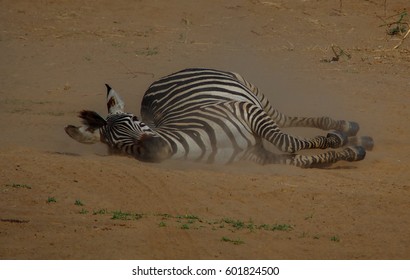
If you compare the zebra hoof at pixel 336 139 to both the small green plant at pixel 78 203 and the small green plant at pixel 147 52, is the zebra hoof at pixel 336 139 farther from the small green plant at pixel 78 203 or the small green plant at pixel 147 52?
the small green plant at pixel 147 52

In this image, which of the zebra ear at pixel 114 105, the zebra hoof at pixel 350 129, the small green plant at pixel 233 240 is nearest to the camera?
the small green plant at pixel 233 240

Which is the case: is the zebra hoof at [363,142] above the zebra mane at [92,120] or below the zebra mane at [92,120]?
above

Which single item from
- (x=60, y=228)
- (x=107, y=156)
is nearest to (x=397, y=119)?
(x=107, y=156)

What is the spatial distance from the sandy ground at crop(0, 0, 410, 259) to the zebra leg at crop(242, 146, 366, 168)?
4.5 inches

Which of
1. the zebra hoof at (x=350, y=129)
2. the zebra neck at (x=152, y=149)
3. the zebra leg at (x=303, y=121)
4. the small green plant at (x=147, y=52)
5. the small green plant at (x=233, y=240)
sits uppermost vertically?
the small green plant at (x=147, y=52)

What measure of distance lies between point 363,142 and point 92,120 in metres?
2.77

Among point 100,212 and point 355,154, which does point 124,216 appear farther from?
point 355,154

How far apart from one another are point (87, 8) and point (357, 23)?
187 inches

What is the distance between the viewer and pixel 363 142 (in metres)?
9.27

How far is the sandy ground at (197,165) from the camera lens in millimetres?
6195

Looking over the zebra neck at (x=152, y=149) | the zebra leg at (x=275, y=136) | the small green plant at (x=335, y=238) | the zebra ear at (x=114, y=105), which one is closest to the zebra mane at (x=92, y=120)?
the zebra ear at (x=114, y=105)

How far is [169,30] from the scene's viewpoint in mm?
14914

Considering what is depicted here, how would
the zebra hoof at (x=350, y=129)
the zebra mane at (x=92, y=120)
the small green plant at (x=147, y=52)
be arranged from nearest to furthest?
the zebra mane at (x=92, y=120)
the zebra hoof at (x=350, y=129)
the small green plant at (x=147, y=52)

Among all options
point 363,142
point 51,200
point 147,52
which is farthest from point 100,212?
point 147,52
